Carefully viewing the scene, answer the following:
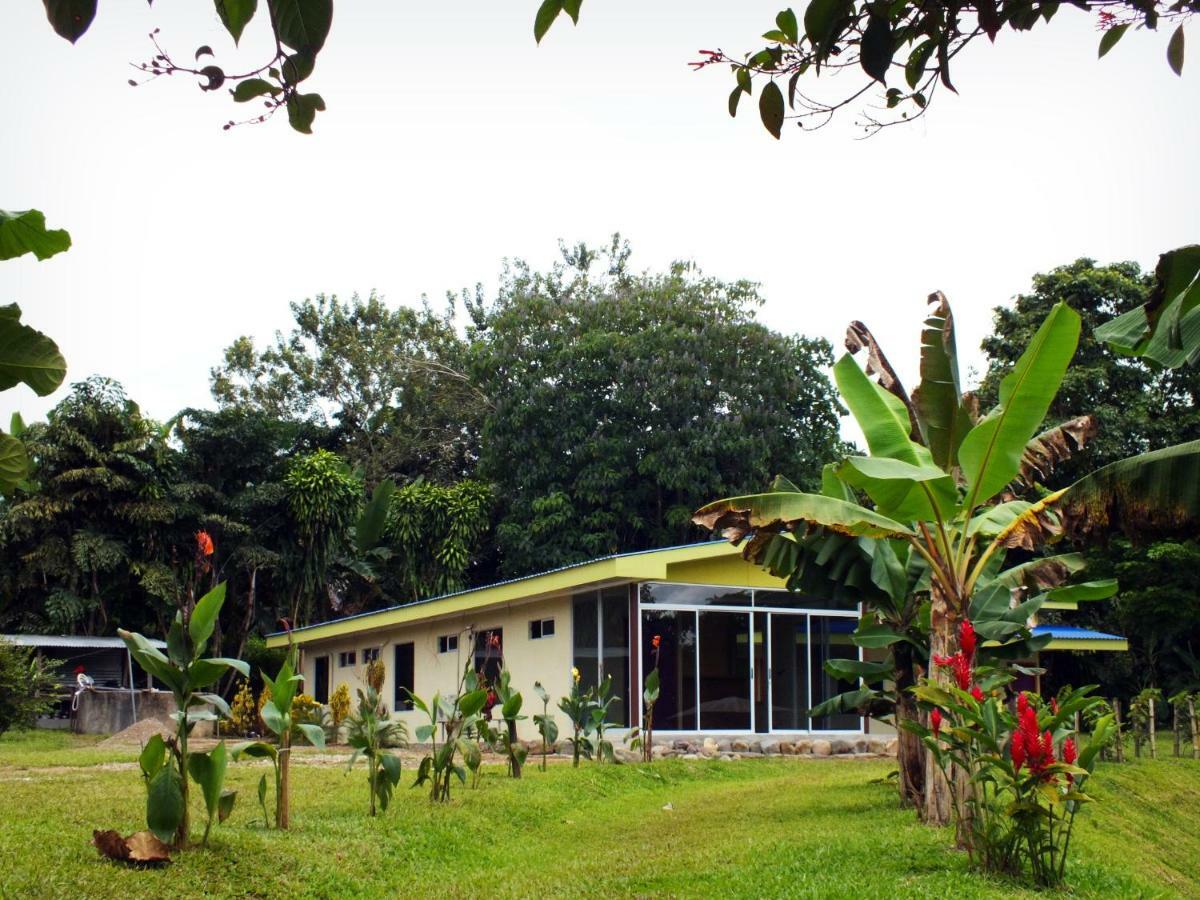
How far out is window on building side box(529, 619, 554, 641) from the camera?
64.7 ft

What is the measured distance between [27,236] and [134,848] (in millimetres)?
3204

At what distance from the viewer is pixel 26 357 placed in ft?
14.9

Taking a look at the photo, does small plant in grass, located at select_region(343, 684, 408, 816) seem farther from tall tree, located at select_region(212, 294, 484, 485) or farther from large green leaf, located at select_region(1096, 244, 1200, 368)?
tall tree, located at select_region(212, 294, 484, 485)

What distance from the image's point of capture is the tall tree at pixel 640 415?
96.0 ft

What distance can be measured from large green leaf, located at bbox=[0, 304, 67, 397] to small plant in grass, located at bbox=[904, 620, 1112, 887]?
4.73 meters

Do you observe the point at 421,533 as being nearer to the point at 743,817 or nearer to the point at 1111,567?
the point at 1111,567

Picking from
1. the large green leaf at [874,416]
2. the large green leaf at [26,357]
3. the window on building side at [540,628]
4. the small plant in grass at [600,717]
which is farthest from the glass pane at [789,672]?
the large green leaf at [26,357]

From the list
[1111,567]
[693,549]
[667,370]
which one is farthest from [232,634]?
[1111,567]

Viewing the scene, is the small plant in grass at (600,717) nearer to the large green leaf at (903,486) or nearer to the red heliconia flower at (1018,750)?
the large green leaf at (903,486)

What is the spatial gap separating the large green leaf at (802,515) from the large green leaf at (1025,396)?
0.74m

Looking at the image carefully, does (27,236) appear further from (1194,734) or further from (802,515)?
(1194,734)

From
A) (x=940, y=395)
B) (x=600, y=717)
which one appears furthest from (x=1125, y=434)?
(x=940, y=395)

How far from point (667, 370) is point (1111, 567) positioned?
35.0 ft

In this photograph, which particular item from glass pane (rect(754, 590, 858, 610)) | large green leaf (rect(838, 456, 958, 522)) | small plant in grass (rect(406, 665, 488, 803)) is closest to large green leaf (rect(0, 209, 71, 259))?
large green leaf (rect(838, 456, 958, 522))
